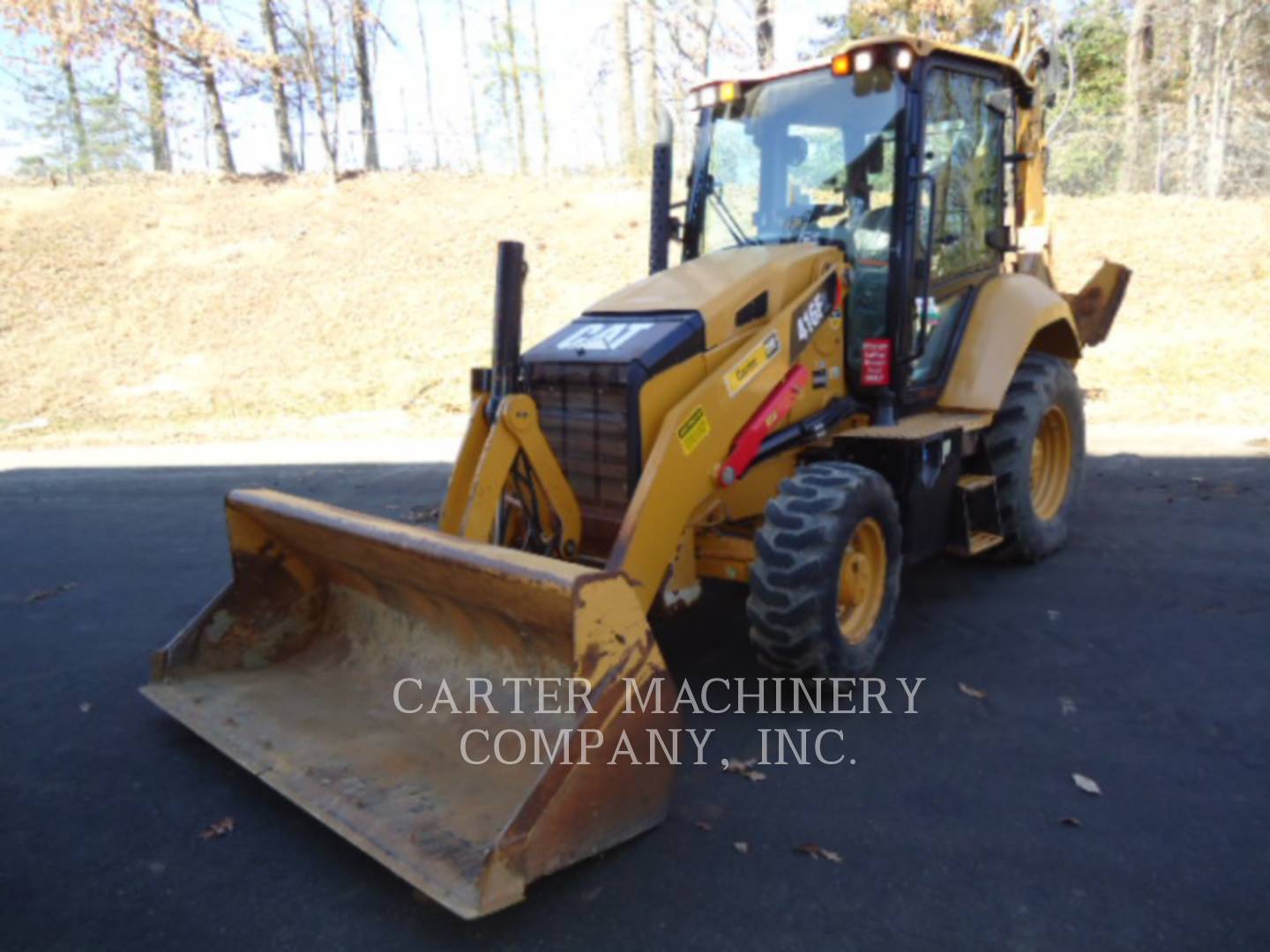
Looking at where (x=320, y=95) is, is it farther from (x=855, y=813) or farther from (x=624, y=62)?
(x=855, y=813)

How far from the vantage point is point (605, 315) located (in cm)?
455

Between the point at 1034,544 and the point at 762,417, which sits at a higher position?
the point at 762,417

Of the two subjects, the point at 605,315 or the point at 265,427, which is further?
the point at 265,427

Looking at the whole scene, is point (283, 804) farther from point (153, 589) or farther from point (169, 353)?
point (169, 353)

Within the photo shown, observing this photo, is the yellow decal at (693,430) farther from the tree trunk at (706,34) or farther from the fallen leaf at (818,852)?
the tree trunk at (706,34)

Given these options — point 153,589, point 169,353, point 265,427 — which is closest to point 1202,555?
point 153,589

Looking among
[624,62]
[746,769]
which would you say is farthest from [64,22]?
[746,769]

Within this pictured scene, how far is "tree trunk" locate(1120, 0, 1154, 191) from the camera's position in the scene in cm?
2094

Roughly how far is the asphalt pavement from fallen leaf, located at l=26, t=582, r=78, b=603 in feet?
1.42

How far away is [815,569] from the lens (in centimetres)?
379

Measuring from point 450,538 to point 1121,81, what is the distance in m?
28.0

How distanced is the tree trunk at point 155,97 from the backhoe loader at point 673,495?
70.0 feet

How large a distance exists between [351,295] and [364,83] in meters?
10.5

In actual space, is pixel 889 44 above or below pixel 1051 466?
above
